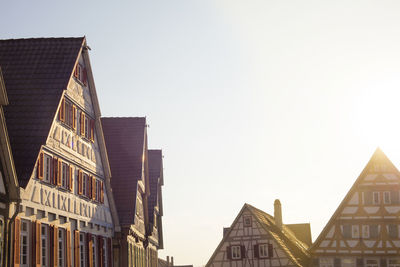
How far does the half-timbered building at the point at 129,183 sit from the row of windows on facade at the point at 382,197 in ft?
49.2

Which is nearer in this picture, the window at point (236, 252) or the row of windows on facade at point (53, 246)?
the row of windows on facade at point (53, 246)

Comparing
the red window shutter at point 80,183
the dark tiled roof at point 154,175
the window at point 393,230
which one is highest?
the dark tiled roof at point 154,175

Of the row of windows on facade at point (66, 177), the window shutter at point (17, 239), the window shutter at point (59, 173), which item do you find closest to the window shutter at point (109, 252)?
the row of windows on facade at point (66, 177)

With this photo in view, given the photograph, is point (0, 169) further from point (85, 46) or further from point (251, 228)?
point (251, 228)

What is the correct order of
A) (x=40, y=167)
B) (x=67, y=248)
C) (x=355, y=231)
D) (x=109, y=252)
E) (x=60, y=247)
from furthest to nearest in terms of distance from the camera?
(x=355, y=231)
(x=109, y=252)
(x=67, y=248)
(x=60, y=247)
(x=40, y=167)

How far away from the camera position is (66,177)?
2605 centimetres

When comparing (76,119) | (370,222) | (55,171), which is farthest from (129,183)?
(370,222)

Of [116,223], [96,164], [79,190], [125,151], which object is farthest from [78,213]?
[125,151]

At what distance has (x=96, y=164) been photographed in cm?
3073

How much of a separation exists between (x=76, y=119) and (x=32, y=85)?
3.28 meters

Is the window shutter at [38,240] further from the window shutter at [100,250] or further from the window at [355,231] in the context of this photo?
the window at [355,231]

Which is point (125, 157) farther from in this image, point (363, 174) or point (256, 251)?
point (363, 174)

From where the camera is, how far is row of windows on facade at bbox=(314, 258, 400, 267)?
46.4 meters

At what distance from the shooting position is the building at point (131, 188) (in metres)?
34.2
